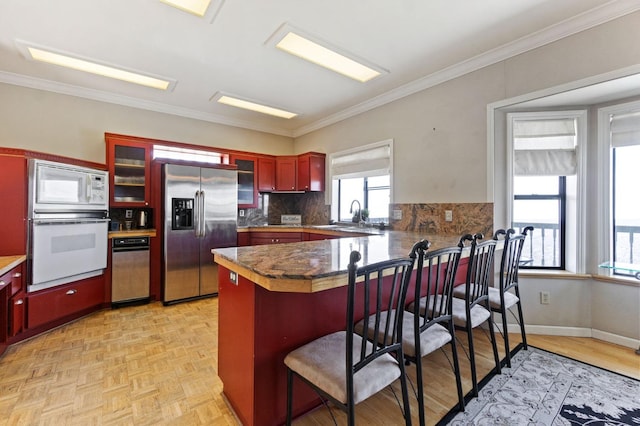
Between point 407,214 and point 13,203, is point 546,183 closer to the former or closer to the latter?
point 407,214

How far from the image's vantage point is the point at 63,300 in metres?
2.95

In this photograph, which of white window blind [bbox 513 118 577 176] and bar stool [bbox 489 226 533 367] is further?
white window blind [bbox 513 118 577 176]

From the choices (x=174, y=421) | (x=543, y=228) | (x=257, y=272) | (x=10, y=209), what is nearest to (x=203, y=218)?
(x=10, y=209)

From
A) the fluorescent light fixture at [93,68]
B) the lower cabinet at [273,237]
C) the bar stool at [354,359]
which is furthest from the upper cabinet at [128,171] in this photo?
the bar stool at [354,359]

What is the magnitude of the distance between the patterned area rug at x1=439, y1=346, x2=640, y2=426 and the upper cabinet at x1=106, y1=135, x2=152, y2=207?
4.22 metres

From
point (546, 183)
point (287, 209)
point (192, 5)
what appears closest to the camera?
point (192, 5)

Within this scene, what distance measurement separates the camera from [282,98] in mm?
4070

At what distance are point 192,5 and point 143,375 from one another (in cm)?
280

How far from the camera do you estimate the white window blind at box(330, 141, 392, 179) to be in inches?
158

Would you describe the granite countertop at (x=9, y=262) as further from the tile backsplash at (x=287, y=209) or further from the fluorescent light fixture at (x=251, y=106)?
the tile backsplash at (x=287, y=209)

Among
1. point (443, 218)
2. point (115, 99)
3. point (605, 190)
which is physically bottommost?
point (443, 218)

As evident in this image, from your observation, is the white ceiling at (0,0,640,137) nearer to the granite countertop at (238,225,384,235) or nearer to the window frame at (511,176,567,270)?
the window frame at (511,176,567,270)

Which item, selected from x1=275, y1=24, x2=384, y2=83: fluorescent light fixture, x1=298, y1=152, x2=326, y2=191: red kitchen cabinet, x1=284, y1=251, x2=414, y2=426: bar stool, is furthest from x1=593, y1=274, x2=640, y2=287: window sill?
x1=298, y1=152, x2=326, y2=191: red kitchen cabinet

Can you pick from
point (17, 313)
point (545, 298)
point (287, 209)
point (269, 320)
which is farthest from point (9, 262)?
point (545, 298)
